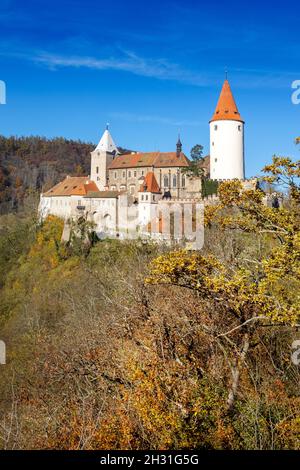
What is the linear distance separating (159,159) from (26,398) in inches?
1292

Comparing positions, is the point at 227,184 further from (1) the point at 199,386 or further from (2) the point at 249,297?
(1) the point at 199,386

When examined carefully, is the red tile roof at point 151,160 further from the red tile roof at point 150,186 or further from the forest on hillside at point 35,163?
the forest on hillside at point 35,163

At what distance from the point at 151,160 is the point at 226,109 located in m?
8.47

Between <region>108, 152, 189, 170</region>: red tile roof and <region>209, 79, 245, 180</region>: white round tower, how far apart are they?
137 inches

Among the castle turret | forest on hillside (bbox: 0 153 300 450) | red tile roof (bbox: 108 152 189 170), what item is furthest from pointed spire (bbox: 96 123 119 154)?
forest on hillside (bbox: 0 153 300 450)

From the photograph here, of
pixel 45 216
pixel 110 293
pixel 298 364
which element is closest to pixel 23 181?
pixel 45 216

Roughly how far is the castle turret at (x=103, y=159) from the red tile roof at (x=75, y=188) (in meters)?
1.07

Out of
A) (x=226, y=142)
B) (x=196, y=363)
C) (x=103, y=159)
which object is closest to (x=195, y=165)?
(x=226, y=142)

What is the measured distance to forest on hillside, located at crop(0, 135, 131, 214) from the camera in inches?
3169

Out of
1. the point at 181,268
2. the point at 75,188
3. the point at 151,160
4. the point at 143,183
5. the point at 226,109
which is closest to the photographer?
the point at 181,268

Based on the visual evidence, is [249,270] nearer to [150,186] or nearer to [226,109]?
[150,186]

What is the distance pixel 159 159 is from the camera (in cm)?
4494

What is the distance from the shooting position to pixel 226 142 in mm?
41406

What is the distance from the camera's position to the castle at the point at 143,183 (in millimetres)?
39031
